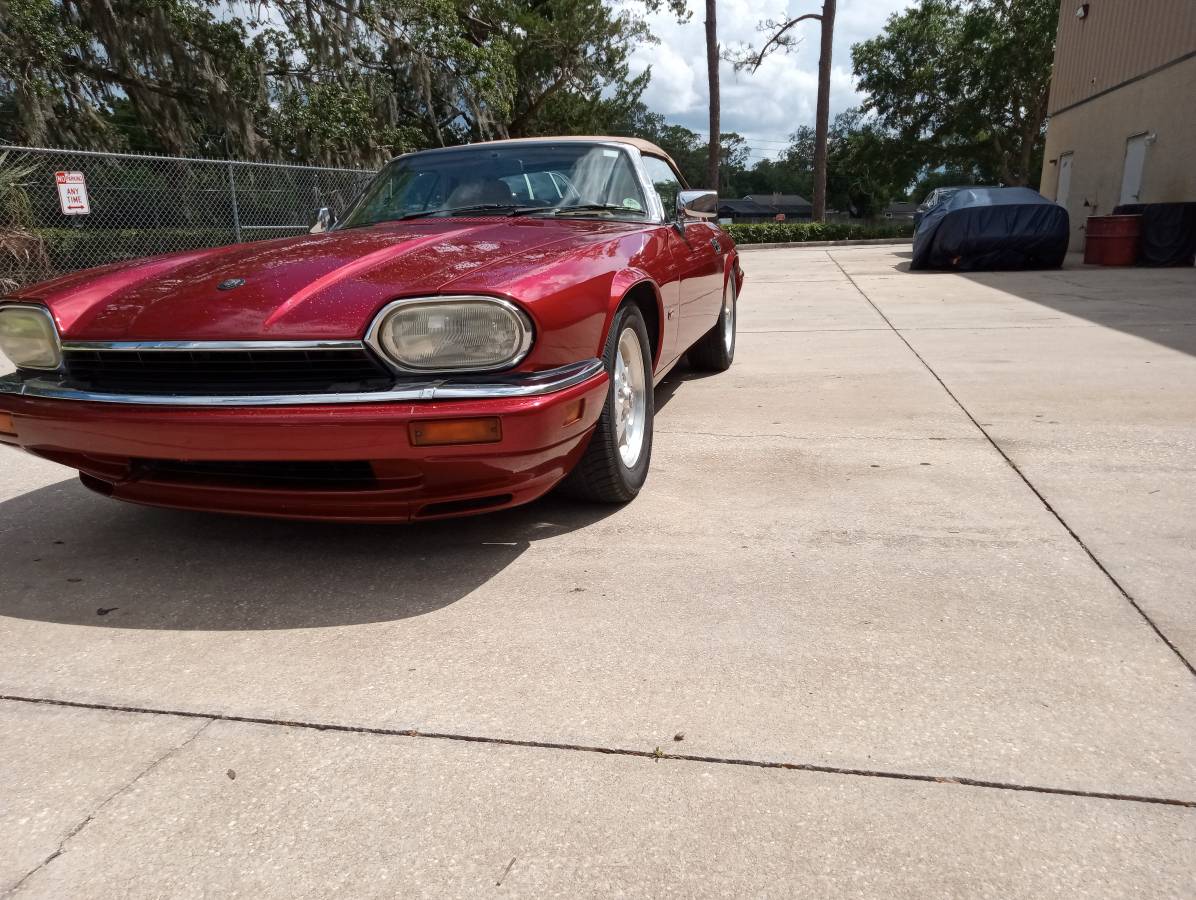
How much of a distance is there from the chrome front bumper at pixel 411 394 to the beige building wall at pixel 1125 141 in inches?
584

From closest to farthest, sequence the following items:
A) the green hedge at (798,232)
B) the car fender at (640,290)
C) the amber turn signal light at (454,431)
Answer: the amber turn signal light at (454,431)
the car fender at (640,290)
the green hedge at (798,232)

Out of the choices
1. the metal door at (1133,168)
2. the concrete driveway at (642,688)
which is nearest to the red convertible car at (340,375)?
the concrete driveway at (642,688)

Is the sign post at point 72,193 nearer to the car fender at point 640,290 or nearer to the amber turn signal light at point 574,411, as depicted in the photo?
the car fender at point 640,290

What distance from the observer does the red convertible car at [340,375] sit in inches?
89.4

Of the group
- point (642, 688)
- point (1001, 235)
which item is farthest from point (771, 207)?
point (642, 688)

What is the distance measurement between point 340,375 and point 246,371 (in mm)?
270

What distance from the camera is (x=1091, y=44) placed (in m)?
17.4

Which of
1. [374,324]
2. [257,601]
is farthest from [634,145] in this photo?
[257,601]

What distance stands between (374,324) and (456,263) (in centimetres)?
39

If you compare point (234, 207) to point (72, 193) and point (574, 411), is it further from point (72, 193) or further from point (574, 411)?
point (574, 411)

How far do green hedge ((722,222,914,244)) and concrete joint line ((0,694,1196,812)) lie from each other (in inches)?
946

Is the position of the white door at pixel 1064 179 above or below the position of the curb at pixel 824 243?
above

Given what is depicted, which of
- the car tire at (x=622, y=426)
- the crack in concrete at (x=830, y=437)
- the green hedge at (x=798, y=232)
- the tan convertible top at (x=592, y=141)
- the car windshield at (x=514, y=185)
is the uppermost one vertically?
the tan convertible top at (x=592, y=141)

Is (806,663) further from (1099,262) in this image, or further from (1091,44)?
(1091,44)
